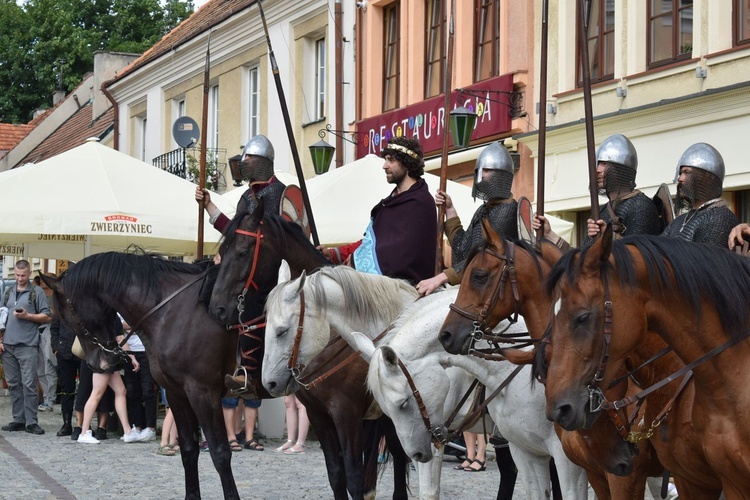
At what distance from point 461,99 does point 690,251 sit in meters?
13.7

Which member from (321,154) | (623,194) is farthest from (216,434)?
(321,154)

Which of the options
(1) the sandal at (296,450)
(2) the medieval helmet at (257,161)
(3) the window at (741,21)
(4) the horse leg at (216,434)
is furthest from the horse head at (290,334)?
(3) the window at (741,21)

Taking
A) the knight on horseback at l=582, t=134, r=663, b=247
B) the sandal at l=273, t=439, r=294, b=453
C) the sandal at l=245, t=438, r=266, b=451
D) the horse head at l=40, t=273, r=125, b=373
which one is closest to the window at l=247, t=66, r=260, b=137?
the sandal at l=245, t=438, r=266, b=451

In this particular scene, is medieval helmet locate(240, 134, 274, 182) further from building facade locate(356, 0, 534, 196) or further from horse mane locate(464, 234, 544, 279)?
building facade locate(356, 0, 534, 196)

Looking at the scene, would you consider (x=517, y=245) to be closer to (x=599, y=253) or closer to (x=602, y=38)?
(x=599, y=253)

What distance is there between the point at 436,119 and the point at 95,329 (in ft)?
33.3

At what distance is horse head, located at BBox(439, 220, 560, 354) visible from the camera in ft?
20.4

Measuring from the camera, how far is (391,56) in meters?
21.8

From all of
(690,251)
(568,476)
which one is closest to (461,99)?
(568,476)

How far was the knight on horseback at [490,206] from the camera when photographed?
24.8 ft

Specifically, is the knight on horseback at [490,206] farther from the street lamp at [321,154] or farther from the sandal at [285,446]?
the street lamp at [321,154]

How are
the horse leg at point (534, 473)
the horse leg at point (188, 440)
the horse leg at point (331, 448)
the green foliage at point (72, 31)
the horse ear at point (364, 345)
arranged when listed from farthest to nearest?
the green foliage at point (72, 31) < the horse leg at point (188, 440) < the horse leg at point (331, 448) < the horse ear at point (364, 345) < the horse leg at point (534, 473)

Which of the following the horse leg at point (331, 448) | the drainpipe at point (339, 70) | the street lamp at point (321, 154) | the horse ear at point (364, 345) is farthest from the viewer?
the drainpipe at point (339, 70)

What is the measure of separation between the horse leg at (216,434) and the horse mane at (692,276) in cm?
447
